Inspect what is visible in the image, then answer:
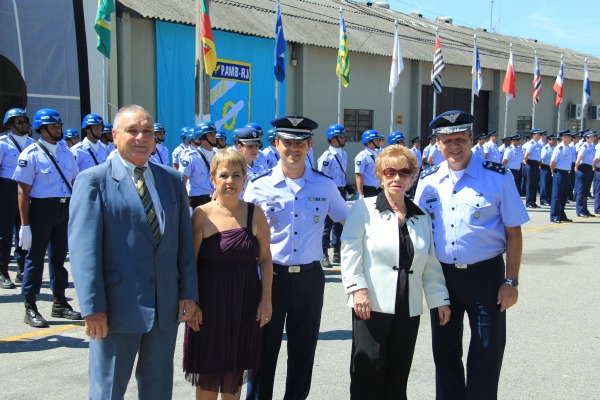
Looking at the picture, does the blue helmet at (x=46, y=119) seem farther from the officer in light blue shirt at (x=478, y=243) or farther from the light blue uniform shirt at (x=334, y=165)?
the light blue uniform shirt at (x=334, y=165)

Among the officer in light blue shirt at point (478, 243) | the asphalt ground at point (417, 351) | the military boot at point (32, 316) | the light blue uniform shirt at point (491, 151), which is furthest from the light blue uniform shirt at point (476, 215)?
the light blue uniform shirt at point (491, 151)

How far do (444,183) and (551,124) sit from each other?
34.7 m

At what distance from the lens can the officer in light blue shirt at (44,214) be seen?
6598 millimetres

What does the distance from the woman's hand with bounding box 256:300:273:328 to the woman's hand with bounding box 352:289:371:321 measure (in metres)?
0.56

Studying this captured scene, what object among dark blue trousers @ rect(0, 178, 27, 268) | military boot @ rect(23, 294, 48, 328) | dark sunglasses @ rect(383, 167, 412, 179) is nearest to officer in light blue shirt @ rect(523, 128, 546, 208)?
dark blue trousers @ rect(0, 178, 27, 268)

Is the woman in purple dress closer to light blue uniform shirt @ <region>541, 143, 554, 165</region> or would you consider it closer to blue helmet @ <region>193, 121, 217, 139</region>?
blue helmet @ <region>193, 121, 217, 139</region>

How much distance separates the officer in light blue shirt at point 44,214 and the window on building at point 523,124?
98.8 feet

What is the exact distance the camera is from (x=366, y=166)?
36.4ft

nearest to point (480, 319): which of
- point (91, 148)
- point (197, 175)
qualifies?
point (197, 175)

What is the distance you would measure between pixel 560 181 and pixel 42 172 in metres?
12.3

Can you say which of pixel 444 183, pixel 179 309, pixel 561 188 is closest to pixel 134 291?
pixel 179 309

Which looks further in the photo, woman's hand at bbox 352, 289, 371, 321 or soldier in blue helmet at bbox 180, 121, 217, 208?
soldier in blue helmet at bbox 180, 121, 217, 208

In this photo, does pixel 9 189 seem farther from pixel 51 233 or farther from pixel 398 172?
pixel 398 172

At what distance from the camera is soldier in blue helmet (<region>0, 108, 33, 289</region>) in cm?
845
